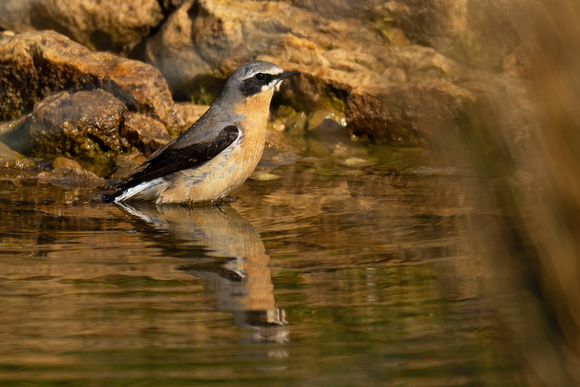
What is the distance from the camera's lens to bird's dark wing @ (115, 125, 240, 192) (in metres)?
7.27

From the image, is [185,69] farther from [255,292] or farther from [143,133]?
[255,292]

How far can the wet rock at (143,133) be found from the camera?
29.0 feet

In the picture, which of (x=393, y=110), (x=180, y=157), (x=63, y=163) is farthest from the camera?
(x=393, y=110)

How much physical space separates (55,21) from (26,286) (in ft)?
23.9

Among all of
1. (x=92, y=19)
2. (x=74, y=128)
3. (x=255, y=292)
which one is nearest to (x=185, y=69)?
(x=92, y=19)

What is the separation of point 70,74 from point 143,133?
1.36 metres

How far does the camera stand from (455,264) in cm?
463

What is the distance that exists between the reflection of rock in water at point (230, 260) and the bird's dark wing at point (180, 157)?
0.26 meters

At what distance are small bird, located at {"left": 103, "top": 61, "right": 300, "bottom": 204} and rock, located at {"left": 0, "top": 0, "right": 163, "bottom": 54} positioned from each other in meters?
3.61

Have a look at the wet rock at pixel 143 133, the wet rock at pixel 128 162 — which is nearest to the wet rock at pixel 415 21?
the wet rock at pixel 143 133

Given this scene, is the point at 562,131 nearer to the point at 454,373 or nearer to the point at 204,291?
the point at 454,373

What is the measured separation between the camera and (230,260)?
5008 millimetres

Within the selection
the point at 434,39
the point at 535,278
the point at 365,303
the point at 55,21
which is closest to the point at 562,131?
the point at 535,278

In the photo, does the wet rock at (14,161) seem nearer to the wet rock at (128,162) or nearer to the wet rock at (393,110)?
the wet rock at (128,162)
